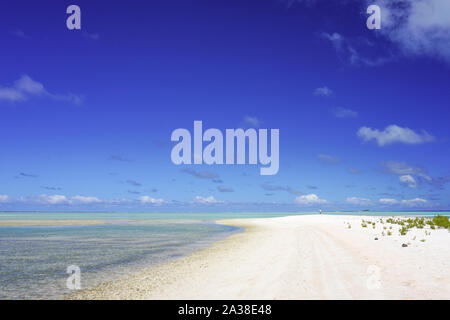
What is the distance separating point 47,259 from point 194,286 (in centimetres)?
1327

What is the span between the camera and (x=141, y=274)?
1455cm

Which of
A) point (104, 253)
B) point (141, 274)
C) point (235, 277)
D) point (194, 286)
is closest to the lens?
point (194, 286)

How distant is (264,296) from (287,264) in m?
5.84

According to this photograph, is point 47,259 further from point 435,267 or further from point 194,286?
point 435,267

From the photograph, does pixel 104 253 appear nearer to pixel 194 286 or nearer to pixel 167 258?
pixel 167 258

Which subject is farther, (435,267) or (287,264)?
(287,264)

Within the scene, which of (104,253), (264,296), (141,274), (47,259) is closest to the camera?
(264,296)
